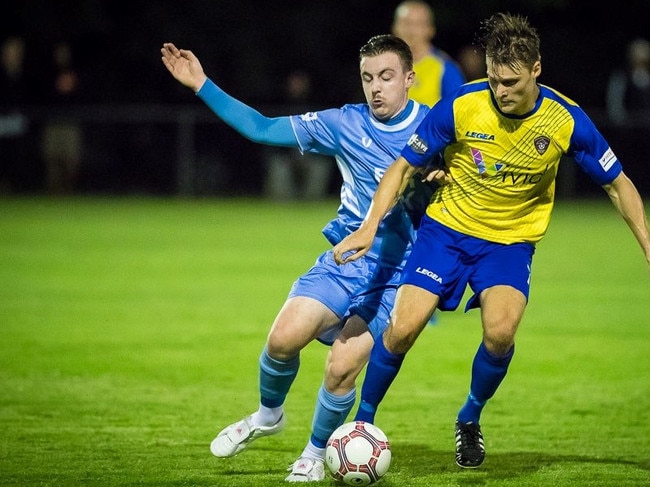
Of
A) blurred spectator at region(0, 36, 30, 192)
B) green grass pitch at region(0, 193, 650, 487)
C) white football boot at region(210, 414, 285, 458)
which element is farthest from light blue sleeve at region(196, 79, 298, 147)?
blurred spectator at region(0, 36, 30, 192)

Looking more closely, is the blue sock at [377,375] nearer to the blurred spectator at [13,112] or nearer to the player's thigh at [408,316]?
the player's thigh at [408,316]

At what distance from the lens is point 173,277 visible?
42.4 ft

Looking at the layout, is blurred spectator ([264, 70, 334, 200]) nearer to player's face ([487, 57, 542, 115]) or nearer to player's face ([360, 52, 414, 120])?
player's face ([360, 52, 414, 120])

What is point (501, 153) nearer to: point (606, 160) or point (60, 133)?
point (606, 160)

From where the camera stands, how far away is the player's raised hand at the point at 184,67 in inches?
244

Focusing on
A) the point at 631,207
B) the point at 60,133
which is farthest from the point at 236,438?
the point at 60,133

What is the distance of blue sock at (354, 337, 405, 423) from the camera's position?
574 cm

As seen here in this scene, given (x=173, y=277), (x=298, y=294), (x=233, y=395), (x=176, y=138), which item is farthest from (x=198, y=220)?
(x=298, y=294)

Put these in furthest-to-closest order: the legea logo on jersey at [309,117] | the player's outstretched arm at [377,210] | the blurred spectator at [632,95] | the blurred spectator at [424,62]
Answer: the blurred spectator at [632,95] → the blurred spectator at [424,62] → the legea logo on jersey at [309,117] → the player's outstretched arm at [377,210]

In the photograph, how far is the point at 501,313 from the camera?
5.64m

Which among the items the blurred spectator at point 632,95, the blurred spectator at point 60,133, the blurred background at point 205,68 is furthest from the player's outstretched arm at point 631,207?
the blurred spectator at point 60,133

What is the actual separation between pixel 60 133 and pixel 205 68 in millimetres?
3532

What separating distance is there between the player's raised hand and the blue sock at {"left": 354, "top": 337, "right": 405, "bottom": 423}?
163 cm

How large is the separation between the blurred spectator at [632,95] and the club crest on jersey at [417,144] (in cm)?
1464
